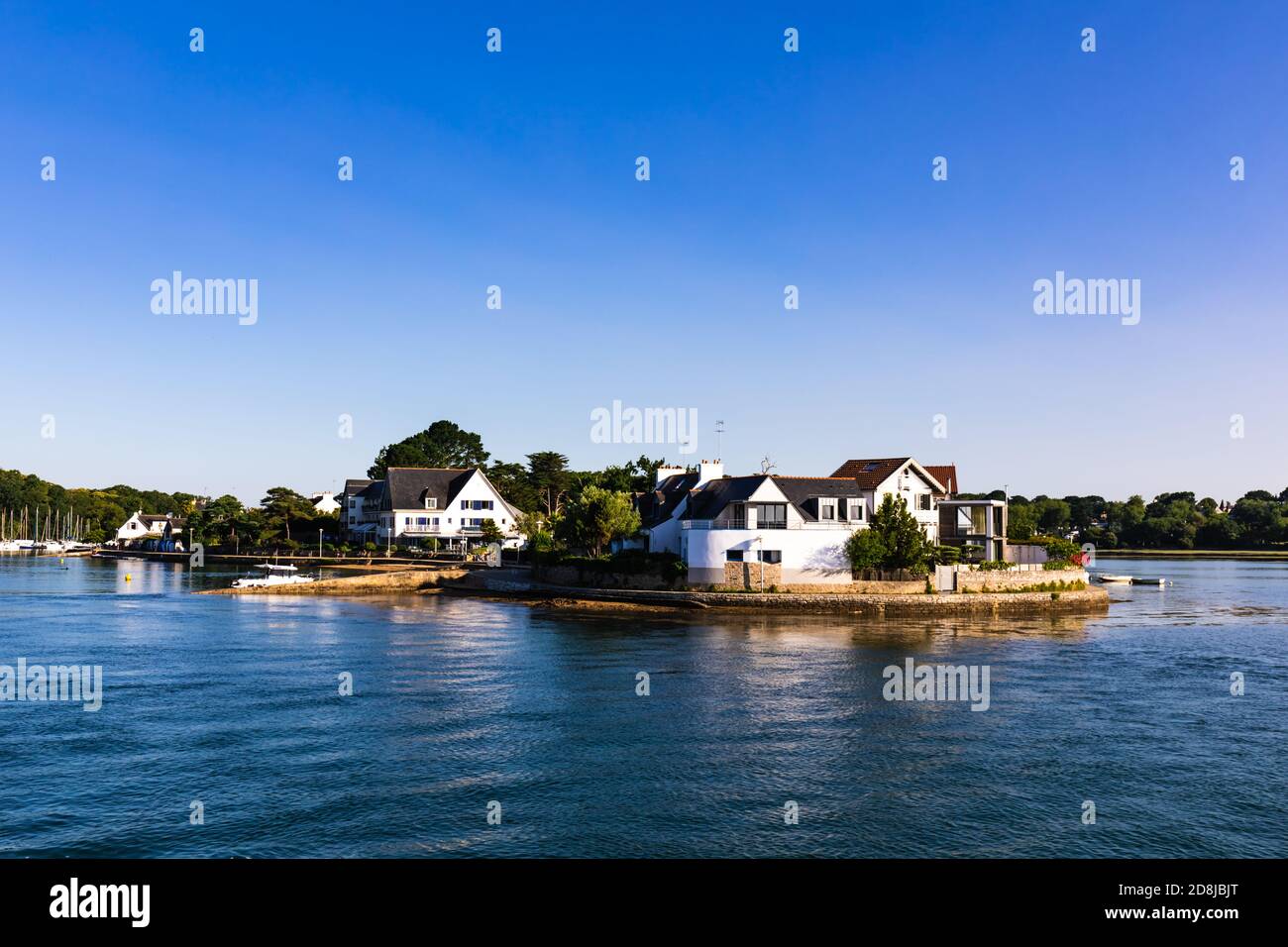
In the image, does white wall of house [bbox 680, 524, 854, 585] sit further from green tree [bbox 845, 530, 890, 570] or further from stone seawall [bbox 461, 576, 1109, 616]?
stone seawall [bbox 461, 576, 1109, 616]

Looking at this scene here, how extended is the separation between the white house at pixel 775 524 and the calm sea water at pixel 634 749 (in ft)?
50.0

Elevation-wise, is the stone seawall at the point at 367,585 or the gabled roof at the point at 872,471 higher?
the gabled roof at the point at 872,471

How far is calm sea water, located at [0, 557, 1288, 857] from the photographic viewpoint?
20.8 metres

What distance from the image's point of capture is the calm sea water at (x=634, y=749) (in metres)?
20.8

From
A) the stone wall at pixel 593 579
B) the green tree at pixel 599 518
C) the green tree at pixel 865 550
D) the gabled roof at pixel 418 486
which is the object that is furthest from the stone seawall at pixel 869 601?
the gabled roof at pixel 418 486

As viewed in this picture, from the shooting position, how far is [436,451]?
6722 inches

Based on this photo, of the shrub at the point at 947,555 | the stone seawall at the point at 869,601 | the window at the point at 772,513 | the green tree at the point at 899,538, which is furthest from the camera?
the shrub at the point at 947,555

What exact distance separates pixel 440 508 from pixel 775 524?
212 ft

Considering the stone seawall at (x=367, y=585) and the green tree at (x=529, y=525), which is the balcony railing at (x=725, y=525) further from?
the green tree at (x=529, y=525)

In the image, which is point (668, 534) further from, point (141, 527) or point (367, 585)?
point (141, 527)

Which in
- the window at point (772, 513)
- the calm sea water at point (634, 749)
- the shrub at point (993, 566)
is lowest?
the calm sea water at point (634, 749)

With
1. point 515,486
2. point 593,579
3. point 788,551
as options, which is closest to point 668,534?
point 593,579

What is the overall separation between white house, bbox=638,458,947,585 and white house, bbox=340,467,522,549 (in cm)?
4825
